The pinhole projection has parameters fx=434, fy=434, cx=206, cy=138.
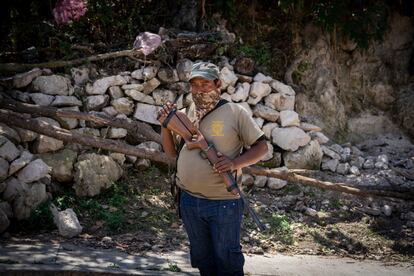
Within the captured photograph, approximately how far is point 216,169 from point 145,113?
134 inches

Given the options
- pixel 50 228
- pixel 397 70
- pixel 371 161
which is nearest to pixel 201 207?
pixel 50 228

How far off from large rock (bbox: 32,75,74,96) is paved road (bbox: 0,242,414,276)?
2.33 meters

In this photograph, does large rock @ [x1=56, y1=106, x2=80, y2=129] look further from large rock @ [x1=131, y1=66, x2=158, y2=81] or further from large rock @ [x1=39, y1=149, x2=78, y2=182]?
large rock @ [x1=131, y1=66, x2=158, y2=81]

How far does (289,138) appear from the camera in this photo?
635 centimetres

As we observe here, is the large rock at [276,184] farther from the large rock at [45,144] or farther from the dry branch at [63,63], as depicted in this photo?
the large rock at [45,144]

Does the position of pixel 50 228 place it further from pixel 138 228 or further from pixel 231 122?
pixel 231 122

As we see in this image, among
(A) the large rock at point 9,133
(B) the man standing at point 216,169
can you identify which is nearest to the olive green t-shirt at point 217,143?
(B) the man standing at point 216,169

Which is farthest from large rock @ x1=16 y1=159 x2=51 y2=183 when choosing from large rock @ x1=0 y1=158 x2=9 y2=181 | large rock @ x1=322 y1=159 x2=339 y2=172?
large rock @ x1=322 y1=159 x2=339 y2=172

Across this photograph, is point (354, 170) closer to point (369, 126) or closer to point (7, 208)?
point (369, 126)

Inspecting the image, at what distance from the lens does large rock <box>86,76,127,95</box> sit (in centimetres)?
595

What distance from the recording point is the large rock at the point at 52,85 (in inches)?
225

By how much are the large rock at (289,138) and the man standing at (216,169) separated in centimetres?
344

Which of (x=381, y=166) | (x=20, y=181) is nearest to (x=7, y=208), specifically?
(x=20, y=181)

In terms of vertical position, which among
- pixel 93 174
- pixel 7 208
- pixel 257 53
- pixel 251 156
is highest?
pixel 257 53
